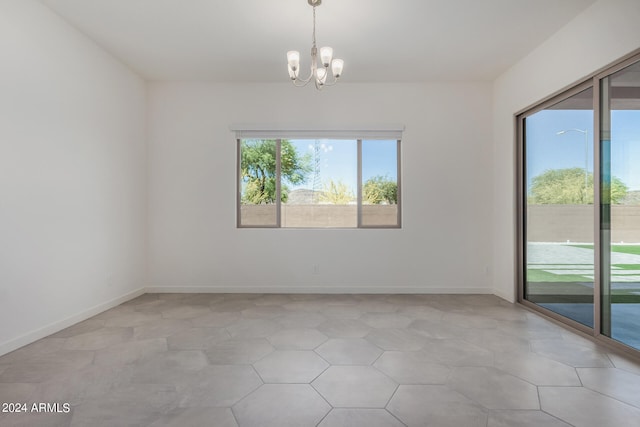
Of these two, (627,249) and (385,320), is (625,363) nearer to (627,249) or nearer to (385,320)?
(627,249)

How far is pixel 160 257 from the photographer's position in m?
4.39

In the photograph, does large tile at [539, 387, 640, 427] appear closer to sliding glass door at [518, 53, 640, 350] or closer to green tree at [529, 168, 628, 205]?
sliding glass door at [518, 53, 640, 350]

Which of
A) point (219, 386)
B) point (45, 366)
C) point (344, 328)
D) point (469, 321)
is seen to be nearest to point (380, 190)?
point (469, 321)

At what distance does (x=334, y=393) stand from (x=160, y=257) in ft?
11.2

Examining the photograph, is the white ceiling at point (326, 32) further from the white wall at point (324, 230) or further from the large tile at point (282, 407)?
the large tile at point (282, 407)

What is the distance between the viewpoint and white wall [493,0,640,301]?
251 centimetres

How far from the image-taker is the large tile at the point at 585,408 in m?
1.67

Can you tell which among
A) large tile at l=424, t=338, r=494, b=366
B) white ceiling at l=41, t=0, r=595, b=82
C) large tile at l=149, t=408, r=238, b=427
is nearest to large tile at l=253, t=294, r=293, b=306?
large tile at l=424, t=338, r=494, b=366

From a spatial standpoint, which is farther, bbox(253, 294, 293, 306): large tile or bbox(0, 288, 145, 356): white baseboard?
bbox(253, 294, 293, 306): large tile

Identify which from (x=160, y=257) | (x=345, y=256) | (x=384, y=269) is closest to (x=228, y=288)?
(x=160, y=257)

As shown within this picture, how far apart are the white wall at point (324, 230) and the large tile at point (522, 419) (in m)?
2.62

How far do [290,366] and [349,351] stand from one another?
0.52 metres

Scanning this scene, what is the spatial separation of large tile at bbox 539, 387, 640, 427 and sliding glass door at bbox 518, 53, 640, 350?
36.9 inches

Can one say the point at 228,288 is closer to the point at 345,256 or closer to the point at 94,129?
the point at 345,256
